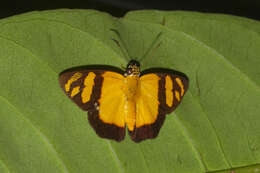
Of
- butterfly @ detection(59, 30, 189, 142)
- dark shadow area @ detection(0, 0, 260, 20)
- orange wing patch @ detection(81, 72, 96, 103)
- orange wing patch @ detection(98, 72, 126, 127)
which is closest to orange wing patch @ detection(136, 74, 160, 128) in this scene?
butterfly @ detection(59, 30, 189, 142)

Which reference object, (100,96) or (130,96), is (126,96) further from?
(100,96)

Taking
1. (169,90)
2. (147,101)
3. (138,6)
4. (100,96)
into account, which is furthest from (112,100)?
(138,6)

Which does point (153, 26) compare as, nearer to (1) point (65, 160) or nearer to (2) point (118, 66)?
(2) point (118, 66)

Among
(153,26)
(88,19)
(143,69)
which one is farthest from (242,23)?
(88,19)

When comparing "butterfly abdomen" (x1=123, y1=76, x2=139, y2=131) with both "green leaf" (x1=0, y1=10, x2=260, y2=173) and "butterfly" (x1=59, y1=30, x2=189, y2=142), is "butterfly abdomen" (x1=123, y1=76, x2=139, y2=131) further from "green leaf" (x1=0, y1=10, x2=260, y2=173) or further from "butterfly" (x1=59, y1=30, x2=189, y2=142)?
"green leaf" (x1=0, y1=10, x2=260, y2=173)

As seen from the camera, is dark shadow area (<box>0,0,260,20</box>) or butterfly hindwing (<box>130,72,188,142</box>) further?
dark shadow area (<box>0,0,260,20</box>)

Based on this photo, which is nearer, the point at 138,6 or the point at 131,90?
the point at 131,90
